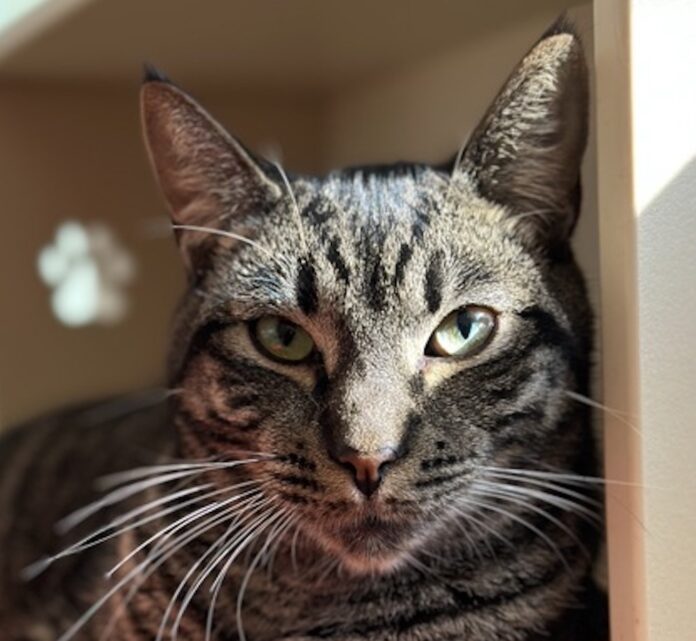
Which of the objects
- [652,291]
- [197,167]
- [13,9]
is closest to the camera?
[652,291]

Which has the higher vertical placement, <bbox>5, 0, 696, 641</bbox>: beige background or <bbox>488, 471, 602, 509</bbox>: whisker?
<bbox>5, 0, 696, 641</bbox>: beige background

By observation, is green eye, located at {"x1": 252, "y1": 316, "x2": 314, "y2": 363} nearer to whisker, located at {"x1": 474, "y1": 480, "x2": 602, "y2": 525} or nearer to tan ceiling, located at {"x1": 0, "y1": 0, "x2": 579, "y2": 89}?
whisker, located at {"x1": 474, "y1": 480, "x2": 602, "y2": 525}

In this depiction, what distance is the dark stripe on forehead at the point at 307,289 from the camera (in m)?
0.98

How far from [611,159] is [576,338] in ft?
0.70

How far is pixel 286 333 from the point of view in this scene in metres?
1.00

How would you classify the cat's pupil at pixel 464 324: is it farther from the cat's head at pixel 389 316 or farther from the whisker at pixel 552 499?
the whisker at pixel 552 499

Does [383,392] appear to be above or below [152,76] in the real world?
below

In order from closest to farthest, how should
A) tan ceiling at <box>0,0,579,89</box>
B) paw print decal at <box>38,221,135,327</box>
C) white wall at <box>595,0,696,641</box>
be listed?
white wall at <box>595,0,696,641</box>
tan ceiling at <box>0,0,579,89</box>
paw print decal at <box>38,221,135,327</box>

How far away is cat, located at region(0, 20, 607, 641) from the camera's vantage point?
94 centimetres

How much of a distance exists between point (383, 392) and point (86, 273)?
3.12 ft

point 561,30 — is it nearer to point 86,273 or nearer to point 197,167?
point 197,167

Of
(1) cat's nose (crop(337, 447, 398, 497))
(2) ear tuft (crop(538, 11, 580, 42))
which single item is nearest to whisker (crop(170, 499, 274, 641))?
(1) cat's nose (crop(337, 447, 398, 497))

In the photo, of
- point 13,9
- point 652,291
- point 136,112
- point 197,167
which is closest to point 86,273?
point 136,112

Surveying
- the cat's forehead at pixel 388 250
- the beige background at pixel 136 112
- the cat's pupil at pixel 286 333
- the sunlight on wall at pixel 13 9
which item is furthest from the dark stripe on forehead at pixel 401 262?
the sunlight on wall at pixel 13 9
